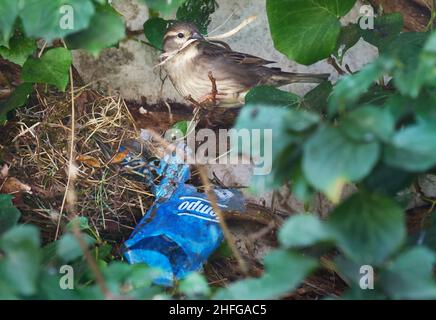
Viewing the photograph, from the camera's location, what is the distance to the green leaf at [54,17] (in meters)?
1.24

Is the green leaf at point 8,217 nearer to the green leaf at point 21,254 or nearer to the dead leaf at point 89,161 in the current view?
the green leaf at point 21,254

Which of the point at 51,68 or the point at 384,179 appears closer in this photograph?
the point at 384,179

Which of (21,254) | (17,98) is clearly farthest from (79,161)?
(21,254)

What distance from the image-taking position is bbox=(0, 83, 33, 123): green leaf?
2131 millimetres

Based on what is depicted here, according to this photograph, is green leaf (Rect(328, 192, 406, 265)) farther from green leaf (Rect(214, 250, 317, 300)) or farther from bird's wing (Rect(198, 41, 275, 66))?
bird's wing (Rect(198, 41, 275, 66))

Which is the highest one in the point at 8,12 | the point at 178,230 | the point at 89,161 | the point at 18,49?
the point at 18,49

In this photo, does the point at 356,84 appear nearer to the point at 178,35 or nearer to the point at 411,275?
the point at 411,275

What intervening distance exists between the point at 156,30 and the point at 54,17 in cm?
101

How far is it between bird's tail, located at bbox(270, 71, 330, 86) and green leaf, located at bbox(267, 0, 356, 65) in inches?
13.1

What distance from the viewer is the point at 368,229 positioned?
984mm

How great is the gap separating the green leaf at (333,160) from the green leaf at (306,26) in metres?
0.87

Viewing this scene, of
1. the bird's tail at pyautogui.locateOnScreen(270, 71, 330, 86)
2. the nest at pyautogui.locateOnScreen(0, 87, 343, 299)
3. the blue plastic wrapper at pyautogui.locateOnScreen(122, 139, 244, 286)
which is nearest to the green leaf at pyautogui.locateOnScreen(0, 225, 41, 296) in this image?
the blue plastic wrapper at pyautogui.locateOnScreen(122, 139, 244, 286)
